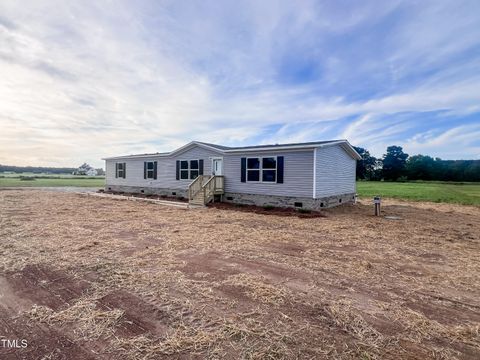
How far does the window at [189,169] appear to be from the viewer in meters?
16.0

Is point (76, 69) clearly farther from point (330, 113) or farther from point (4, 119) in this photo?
point (330, 113)

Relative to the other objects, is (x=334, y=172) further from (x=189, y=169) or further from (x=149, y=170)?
(x=149, y=170)

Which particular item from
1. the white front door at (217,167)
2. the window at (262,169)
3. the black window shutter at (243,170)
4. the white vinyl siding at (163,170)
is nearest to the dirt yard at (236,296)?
the window at (262,169)

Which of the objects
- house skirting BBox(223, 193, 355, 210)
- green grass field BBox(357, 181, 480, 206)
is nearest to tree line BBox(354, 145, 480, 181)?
green grass field BBox(357, 181, 480, 206)

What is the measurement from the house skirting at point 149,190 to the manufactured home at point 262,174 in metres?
0.07

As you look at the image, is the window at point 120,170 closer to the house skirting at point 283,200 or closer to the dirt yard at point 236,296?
the house skirting at point 283,200

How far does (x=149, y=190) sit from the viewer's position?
19250mm

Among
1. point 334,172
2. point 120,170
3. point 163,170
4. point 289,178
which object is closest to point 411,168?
point 334,172

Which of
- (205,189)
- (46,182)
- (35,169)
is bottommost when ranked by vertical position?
(46,182)

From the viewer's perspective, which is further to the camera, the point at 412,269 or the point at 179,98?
the point at 179,98

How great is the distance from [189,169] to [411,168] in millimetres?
55251

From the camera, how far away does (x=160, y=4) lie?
396 inches

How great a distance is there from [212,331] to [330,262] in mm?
3124

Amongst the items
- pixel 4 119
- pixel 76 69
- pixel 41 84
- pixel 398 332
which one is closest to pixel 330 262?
pixel 398 332
